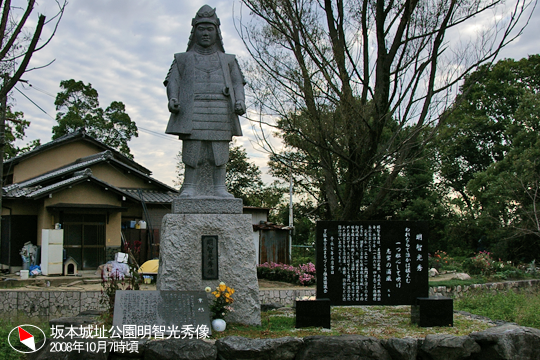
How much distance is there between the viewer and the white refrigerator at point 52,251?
Answer: 13.8 m

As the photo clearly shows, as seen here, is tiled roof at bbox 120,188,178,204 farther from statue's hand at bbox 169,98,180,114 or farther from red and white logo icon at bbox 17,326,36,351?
red and white logo icon at bbox 17,326,36,351

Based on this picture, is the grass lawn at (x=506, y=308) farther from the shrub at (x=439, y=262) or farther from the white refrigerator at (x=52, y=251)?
the white refrigerator at (x=52, y=251)

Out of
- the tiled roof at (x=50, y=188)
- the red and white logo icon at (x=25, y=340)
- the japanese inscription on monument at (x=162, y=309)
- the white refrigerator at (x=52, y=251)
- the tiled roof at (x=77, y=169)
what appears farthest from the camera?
the tiled roof at (x=77, y=169)

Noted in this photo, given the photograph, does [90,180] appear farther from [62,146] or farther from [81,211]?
[62,146]

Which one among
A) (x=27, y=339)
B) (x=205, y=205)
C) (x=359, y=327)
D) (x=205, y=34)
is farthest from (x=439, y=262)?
(x=27, y=339)

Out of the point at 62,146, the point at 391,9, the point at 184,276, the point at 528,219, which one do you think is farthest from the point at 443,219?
the point at 184,276

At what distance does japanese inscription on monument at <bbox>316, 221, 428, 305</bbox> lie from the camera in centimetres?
643

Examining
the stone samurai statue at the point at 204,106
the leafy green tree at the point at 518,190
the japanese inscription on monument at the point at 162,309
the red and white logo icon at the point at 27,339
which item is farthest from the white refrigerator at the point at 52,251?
the leafy green tree at the point at 518,190

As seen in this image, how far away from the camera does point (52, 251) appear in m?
13.8

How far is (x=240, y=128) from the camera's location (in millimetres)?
6996

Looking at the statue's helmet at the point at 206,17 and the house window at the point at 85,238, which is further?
the house window at the point at 85,238

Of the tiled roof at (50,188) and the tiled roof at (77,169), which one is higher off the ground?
→ the tiled roof at (77,169)

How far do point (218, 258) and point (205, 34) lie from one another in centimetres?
322

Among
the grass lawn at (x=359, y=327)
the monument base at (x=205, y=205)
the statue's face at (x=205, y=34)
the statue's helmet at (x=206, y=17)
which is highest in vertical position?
the statue's helmet at (x=206, y=17)
